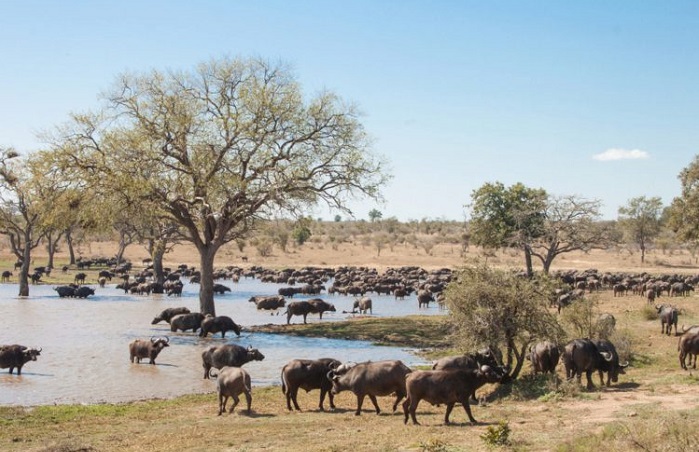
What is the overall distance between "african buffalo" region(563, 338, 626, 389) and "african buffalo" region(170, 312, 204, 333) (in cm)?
1851

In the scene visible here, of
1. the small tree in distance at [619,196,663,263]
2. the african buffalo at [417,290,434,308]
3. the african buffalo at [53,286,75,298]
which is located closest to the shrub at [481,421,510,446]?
the african buffalo at [417,290,434,308]

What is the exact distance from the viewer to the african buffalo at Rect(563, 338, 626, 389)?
1541cm

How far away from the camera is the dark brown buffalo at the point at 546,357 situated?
656 inches

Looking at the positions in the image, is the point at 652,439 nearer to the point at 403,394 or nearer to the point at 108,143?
the point at 403,394

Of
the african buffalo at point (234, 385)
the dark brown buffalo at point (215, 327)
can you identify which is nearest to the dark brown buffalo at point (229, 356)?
the african buffalo at point (234, 385)

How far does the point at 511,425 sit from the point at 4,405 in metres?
11.6

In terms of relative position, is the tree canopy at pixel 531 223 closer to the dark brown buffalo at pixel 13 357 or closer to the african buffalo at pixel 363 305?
the african buffalo at pixel 363 305

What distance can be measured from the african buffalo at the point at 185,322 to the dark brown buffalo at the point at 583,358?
60.9 ft

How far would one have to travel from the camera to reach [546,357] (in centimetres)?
1669

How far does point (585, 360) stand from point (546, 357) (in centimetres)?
139

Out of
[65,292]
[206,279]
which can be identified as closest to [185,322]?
[206,279]

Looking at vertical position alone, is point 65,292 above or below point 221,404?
above

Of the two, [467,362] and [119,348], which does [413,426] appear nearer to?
[467,362]

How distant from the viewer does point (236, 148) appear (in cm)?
3206
